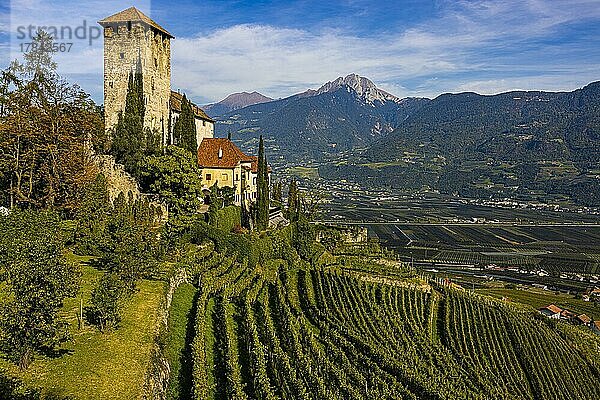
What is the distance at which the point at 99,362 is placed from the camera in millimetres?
17719

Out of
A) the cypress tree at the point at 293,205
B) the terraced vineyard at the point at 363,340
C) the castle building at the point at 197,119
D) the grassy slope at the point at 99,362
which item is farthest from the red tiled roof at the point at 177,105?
the grassy slope at the point at 99,362

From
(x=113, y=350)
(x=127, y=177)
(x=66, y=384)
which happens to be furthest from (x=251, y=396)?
(x=127, y=177)

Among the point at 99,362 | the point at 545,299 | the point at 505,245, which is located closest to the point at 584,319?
the point at 545,299

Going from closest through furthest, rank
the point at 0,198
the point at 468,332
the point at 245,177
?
the point at 0,198
the point at 468,332
the point at 245,177

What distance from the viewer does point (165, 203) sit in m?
40.1

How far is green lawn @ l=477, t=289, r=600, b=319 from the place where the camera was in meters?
68.0

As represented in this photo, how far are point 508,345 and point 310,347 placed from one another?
20555 mm

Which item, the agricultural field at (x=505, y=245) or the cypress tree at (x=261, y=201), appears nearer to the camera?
the cypress tree at (x=261, y=201)

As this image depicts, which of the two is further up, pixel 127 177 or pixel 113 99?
pixel 113 99

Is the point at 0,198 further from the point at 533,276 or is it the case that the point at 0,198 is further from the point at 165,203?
the point at 533,276

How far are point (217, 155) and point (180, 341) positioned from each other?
27737 millimetres

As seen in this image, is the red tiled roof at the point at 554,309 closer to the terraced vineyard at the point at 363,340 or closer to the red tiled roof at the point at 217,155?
the terraced vineyard at the point at 363,340

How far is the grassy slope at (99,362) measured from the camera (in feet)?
51.4

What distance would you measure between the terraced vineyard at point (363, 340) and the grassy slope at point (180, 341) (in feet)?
2.57
